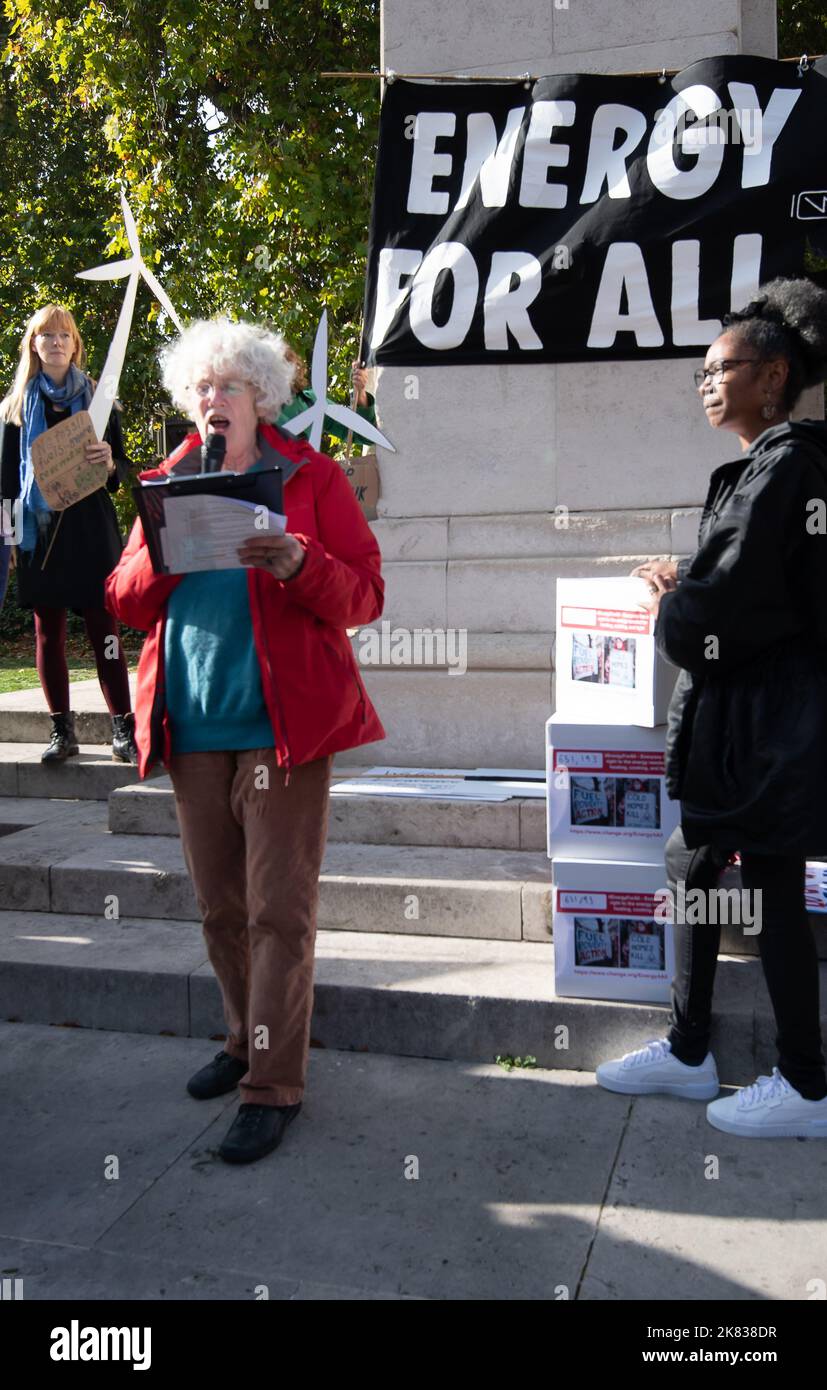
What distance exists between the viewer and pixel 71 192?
16.3 meters

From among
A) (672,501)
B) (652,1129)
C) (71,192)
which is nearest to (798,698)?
(652,1129)

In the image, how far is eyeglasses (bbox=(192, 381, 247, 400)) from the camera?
3133mm

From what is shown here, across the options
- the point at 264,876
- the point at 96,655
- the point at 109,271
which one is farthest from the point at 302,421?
the point at 264,876

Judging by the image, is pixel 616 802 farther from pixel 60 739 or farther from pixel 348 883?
pixel 60 739

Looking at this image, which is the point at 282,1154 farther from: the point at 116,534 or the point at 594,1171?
the point at 116,534

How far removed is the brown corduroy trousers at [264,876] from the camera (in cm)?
316

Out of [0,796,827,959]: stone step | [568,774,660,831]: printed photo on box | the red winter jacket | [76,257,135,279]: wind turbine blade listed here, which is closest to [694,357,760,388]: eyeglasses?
the red winter jacket

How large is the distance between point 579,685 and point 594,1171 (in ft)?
4.70

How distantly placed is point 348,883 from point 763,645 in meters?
1.93

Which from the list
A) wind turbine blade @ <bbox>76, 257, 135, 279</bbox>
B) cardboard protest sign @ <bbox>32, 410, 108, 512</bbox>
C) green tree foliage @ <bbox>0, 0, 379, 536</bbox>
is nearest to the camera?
cardboard protest sign @ <bbox>32, 410, 108, 512</bbox>

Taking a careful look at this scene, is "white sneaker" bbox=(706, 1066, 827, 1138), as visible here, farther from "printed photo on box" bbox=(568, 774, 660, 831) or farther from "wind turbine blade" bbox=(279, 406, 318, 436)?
"wind turbine blade" bbox=(279, 406, 318, 436)

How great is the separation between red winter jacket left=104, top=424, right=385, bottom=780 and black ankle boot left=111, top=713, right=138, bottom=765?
97.7 inches

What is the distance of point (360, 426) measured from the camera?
5.64 meters
